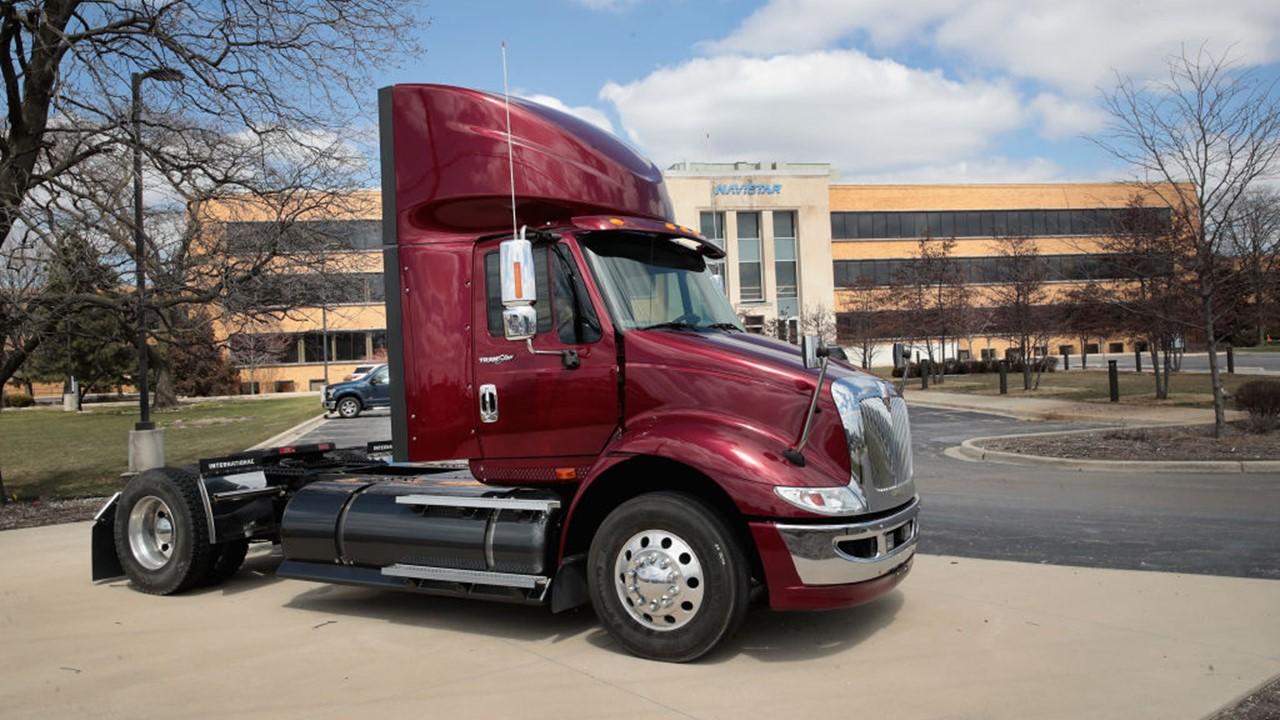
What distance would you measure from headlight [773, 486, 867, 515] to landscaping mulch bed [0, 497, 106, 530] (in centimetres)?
987

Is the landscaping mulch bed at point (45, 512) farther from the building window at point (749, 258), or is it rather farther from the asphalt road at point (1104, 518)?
the building window at point (749, 258)

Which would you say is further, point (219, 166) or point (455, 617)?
point (219, 166)

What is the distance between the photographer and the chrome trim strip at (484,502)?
5742 millimetres

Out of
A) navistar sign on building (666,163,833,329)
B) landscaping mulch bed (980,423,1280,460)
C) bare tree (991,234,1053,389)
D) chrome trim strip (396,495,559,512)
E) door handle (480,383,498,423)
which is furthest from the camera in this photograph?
navistar sign on building (666,163,833,329)

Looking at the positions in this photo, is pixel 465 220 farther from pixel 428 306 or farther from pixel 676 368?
pixel 676 368

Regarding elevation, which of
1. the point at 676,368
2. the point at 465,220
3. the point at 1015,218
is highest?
the point at 1015,218

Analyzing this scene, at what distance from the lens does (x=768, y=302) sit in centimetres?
6612

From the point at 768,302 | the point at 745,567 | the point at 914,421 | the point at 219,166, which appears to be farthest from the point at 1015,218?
the point at 745,567

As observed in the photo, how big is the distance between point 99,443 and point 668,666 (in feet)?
77.5

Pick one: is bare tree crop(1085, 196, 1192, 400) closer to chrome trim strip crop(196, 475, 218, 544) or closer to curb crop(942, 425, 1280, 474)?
curb crop(942, 425, 1280, 474)

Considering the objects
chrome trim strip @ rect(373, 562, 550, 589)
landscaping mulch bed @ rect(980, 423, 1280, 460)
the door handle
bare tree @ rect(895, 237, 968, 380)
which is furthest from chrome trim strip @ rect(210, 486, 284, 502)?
bare tree @ rect(895, 237, 968, 380)

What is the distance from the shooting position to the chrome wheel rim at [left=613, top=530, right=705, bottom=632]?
521 centimetres

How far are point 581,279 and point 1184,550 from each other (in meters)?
5.66

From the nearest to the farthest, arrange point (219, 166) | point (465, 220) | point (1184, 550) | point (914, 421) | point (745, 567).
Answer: point (745, 567)
point (465, 220)
point (1184, 550)
point (219, 166)
point (914, 421)
